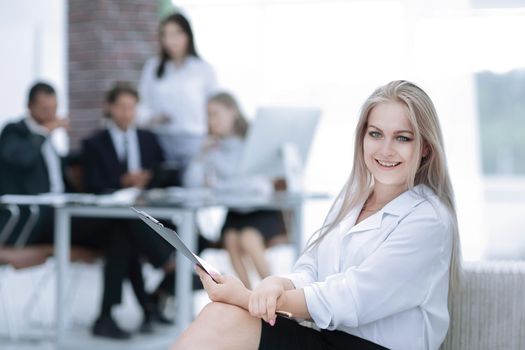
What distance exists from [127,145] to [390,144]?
2675 millimetres

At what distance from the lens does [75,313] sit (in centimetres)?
466

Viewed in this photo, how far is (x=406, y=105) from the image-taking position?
69.1 inches

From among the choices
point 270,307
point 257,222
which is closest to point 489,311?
point 270,307

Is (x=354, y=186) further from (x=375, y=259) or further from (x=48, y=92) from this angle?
(x=48, y=92)

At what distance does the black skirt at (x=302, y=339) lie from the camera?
1.65 metres

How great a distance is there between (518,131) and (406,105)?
5.56 m

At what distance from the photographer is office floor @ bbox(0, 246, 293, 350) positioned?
12.3 feet

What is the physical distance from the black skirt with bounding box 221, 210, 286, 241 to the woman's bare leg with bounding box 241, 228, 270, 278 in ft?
0.08

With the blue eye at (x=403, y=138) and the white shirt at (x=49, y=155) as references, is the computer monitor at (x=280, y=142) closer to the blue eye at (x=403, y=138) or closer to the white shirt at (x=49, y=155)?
the white shirt at (x=49, y=155)

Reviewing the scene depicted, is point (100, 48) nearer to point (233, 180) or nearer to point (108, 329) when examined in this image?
point (233, 180)

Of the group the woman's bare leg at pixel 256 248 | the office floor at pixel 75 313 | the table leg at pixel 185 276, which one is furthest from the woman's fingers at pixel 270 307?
the woman's bare leg at pixel 256 248

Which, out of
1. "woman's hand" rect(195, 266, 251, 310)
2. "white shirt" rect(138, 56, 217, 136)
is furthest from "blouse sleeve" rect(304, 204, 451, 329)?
"white shirt" rect(138, 56, 217, 136)


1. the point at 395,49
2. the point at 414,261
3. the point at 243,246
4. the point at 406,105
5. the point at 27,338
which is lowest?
the point at 27,338

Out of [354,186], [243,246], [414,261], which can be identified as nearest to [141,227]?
[243,246]
